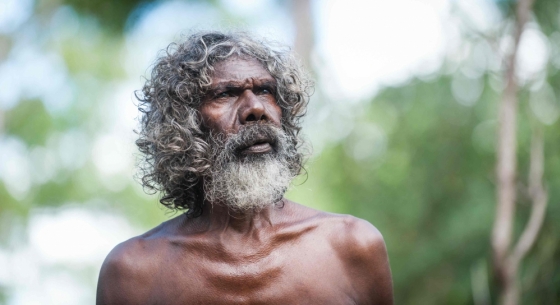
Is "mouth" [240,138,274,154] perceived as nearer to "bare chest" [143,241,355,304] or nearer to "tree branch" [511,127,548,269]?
"bare chest" [143,241,355,304]

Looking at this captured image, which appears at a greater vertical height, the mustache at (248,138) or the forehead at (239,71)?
the forehead at (239,71)

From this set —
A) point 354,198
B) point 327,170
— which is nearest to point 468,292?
point 354,198

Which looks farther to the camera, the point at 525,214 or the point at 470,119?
the point at 470,119

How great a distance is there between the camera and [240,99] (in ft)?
10.7

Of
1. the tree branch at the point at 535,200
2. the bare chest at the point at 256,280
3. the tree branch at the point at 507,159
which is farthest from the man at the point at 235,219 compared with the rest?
the tree branch at the point at 535,200

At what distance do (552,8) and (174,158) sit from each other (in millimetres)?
6766

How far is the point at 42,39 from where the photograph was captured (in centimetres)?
1428

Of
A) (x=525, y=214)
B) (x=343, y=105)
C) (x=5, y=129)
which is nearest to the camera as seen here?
(x=525, y=214)

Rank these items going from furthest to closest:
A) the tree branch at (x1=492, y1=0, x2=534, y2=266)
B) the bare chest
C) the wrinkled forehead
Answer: the tree branch at (x1=492, y1=0, x2=534, y2=266) → the wrinkled forehead → the bare chest

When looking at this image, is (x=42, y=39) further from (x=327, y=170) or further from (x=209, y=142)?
(x=209, y=142)

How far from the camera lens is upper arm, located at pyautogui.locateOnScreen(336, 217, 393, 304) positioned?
3.30m

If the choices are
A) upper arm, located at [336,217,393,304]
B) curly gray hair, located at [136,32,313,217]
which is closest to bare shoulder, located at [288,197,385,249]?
upper arm, located at [336,217,393,304]

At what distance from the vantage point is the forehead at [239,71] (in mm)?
3287

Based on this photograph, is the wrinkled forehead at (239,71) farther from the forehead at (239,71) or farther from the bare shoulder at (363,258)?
the bare shoulder at (363,258)
